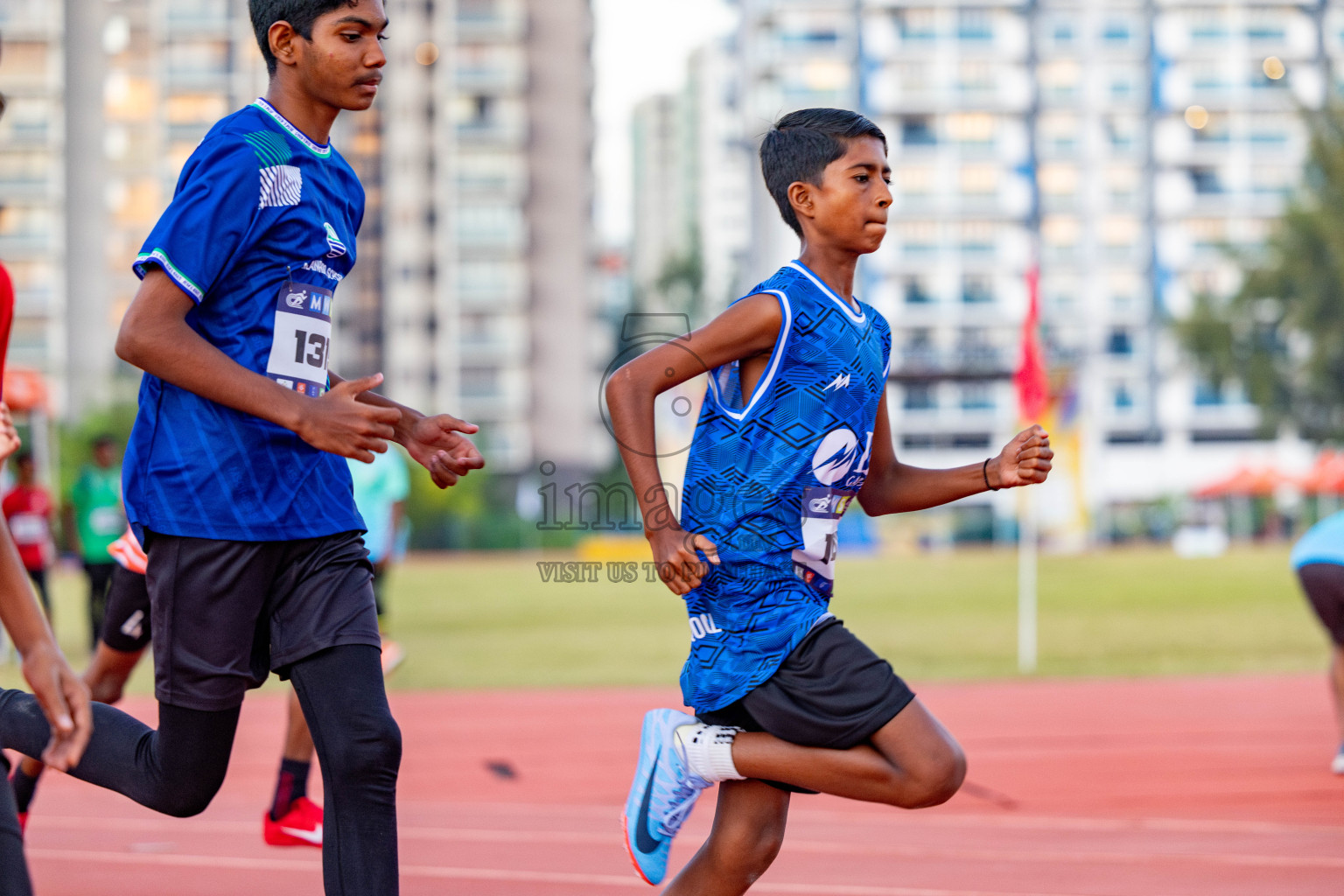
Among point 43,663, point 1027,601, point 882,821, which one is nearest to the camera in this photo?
point 43,663

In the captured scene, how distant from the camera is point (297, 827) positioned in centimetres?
454

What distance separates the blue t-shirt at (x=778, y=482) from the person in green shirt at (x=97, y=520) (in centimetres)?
1025

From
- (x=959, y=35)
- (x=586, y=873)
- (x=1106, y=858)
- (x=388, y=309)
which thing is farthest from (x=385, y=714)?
(x=959, y=35)

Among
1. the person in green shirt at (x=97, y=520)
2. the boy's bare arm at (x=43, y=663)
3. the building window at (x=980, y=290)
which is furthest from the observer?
the building window at (x=980, y=290)

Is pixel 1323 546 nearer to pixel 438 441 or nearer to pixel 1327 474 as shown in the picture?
pixel 438 441

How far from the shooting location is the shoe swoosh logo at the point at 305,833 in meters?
4.50

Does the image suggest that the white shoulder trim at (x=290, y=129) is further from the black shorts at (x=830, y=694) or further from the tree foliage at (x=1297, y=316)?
the tree foliage at (x=1297, y=316)

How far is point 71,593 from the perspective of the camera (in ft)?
91.7

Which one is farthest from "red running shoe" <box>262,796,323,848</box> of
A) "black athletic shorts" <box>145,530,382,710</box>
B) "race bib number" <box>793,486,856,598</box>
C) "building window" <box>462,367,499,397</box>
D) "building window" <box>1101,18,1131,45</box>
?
"building window" <box>1101,18,1131,45</box>

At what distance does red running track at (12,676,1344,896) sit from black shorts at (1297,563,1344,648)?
0.80m

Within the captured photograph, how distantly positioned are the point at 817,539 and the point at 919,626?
50.6 ft

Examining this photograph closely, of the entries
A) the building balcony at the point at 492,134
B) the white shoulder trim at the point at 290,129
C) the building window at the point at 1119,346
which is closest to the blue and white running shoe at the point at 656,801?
the white shoulder trim at the point at 290,129

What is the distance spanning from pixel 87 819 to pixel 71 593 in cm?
2314

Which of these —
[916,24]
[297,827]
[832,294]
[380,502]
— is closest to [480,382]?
[916,24]
